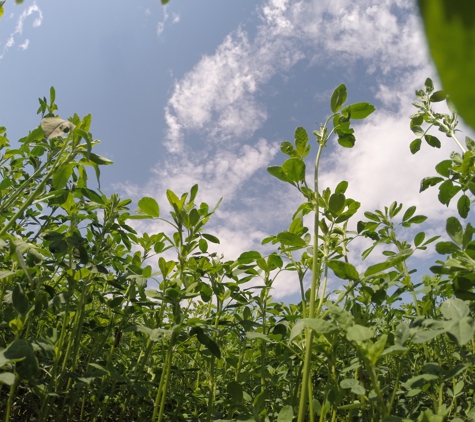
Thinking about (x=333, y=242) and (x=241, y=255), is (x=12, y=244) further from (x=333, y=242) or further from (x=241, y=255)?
(x=333, y=242)

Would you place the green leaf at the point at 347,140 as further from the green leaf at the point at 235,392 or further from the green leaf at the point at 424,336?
the green leaf at the point at 235,392

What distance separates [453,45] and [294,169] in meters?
1.41

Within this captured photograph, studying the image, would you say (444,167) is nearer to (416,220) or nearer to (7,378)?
(416,220)

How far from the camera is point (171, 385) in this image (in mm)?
3645

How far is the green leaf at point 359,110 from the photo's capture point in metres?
1.65

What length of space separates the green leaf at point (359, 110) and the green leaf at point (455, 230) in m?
0.58

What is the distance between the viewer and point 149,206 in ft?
6.15

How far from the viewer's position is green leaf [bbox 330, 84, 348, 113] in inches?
66.6

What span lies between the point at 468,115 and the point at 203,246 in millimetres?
2119

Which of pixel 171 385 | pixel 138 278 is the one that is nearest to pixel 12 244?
pixel 138 278

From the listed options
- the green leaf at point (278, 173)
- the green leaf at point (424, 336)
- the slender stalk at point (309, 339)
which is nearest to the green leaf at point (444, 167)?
the slender stalk at point (309, 339)

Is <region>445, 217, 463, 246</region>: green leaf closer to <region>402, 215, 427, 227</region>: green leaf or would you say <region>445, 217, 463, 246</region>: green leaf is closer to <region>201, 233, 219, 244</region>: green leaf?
<region>402, 215, 427, 227</region>: green leaf

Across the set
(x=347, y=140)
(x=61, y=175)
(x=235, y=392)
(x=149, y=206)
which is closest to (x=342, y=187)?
(x=347, y=140)

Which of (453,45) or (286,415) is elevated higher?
(453,45)
